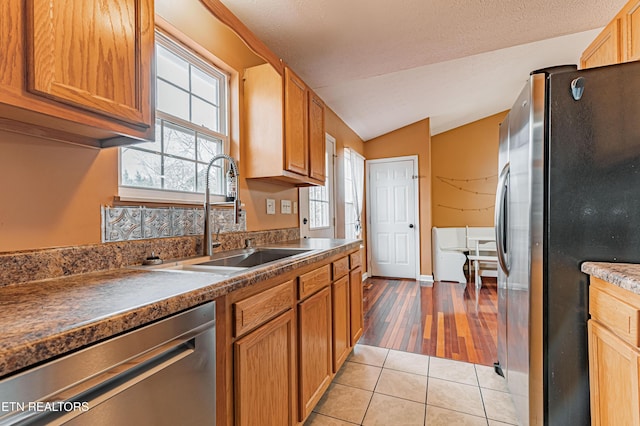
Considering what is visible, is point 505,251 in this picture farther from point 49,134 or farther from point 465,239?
point 465,239

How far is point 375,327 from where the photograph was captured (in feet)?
9.39

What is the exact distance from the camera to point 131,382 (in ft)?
2.10

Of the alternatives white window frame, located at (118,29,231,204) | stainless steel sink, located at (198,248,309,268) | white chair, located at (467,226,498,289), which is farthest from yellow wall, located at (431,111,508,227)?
white window frame, located at (118,29,231,204)

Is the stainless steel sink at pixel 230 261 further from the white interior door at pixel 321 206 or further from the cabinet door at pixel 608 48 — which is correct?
the cabinet door at pixel 608 48

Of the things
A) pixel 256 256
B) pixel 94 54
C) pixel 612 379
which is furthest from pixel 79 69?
pixel 612 379

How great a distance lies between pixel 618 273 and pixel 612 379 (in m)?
0.38

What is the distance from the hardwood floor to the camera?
2.42 metres

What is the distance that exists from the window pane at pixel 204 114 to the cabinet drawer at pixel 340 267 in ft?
3.87

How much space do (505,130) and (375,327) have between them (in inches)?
80.8

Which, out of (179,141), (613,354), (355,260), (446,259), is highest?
(179,141)

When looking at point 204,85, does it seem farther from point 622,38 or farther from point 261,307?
point 622,38

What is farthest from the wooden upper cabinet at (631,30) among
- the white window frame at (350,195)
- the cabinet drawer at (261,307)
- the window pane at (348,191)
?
the window pane at (348,191)

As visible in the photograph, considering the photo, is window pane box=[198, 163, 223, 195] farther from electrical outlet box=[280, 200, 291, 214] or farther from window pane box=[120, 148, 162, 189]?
electrical outlet box=[280, 200, 291, 214]

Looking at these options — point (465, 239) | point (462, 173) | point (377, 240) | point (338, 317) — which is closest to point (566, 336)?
point (338, 317)
